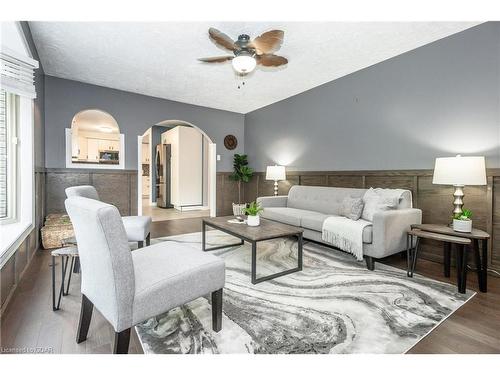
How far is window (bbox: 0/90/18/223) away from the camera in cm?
239

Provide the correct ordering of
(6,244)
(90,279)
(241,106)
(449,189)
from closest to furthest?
(90,279) < (6,244) < (449,189) < (241,106)

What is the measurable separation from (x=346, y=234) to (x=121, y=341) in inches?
90.6

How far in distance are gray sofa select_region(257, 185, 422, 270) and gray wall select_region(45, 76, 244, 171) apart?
246 centimetres

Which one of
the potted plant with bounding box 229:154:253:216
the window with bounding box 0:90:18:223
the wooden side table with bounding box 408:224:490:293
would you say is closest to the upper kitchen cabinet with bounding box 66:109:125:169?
the potted plant with bounding box 229:154:253:216

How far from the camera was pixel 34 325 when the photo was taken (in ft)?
5.27

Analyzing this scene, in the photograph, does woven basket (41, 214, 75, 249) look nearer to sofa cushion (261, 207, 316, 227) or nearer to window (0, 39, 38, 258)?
window (0, 39, 38, 258)

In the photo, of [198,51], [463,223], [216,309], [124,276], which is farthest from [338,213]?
[124,276]

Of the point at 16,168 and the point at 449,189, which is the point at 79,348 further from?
the point at 449,189

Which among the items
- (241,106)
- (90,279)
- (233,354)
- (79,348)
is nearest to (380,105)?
(241,106)

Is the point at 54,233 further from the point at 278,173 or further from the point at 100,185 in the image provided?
the point at 278,173

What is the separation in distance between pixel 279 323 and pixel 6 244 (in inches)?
83.4

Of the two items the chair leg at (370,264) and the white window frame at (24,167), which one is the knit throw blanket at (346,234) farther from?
the white window frame at (24,167)

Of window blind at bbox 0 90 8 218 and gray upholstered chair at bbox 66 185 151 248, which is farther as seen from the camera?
gray upholstered chair at bbox 66 185 151 248

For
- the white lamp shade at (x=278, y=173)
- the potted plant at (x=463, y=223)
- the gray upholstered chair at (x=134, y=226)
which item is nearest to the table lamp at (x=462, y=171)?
the potted plant at (x=463, y=223)
